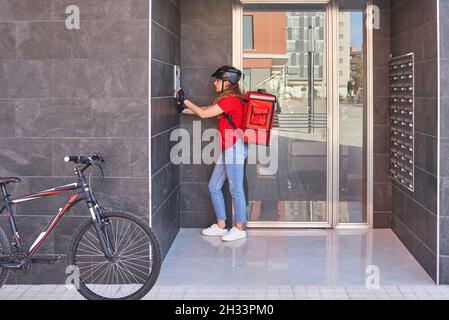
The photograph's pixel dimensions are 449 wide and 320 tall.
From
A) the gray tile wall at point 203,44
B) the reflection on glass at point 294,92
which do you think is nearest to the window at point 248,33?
the reflection on glass at point 294,92

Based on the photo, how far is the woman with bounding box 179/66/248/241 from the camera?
682 cm

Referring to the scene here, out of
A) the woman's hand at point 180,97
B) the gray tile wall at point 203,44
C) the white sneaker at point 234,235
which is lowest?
the white sneaker at point 234,235

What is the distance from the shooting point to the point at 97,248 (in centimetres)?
517

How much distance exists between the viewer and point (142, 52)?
534 cm

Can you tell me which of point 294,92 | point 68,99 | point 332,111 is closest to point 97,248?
point 68,99

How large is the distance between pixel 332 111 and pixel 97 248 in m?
3.24

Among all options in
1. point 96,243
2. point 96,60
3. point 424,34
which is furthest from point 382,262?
point 96,60

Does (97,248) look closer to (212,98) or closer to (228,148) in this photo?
(228,148)

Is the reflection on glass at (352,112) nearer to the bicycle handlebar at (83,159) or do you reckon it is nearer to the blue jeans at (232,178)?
the blue jeans at (232,178)

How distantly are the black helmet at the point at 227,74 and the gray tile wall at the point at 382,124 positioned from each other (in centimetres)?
151

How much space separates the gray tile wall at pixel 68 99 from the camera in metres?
5.33

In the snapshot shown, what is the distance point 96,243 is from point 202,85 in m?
2.76

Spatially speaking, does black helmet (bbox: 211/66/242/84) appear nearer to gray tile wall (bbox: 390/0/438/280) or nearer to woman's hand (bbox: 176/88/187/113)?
woman's hand (bbox: 176/88/187/113)

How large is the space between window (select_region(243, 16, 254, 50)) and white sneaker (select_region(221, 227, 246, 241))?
185cm
